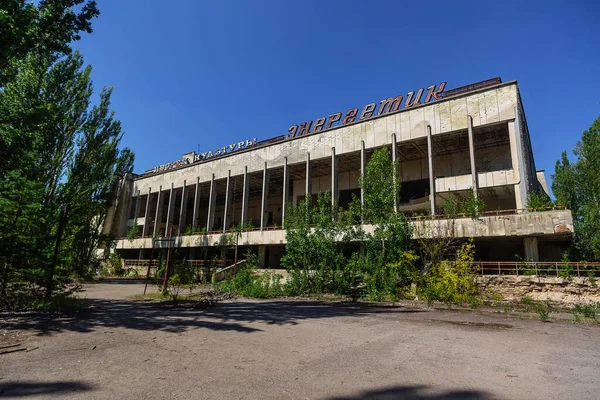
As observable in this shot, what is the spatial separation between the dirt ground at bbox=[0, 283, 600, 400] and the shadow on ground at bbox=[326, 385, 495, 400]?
11mm

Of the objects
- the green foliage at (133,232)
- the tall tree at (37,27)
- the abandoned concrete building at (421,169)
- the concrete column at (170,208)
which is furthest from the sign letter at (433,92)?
the green foliage at (133,232)

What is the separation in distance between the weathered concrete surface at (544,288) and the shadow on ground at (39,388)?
1683 cm

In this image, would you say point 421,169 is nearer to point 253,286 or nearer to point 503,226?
point 503,226

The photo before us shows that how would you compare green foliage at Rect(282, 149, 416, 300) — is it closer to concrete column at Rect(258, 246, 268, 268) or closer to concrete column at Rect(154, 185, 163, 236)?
concrete column at Rect(258, 246, 268, 268)

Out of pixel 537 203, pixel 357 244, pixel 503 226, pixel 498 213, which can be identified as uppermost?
pixel 537 203

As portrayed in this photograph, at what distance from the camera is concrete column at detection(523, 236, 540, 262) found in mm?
18844

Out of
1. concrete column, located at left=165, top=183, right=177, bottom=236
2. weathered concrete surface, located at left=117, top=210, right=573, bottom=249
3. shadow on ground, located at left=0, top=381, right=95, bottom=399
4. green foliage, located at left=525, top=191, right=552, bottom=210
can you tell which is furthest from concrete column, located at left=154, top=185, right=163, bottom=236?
shadow on ground, located at left=0, top=381, right=95, bottom=399

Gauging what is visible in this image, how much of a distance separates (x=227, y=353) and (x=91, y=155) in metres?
29.6

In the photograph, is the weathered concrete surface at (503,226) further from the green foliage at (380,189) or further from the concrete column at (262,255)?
the concrete column at (262,255)

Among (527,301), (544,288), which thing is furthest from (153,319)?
(544,288)

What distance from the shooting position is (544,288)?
14.9m

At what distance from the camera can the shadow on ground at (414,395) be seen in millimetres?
3426

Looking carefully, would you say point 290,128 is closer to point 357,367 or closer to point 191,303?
point 191,303

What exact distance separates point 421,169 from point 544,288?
1607cm
